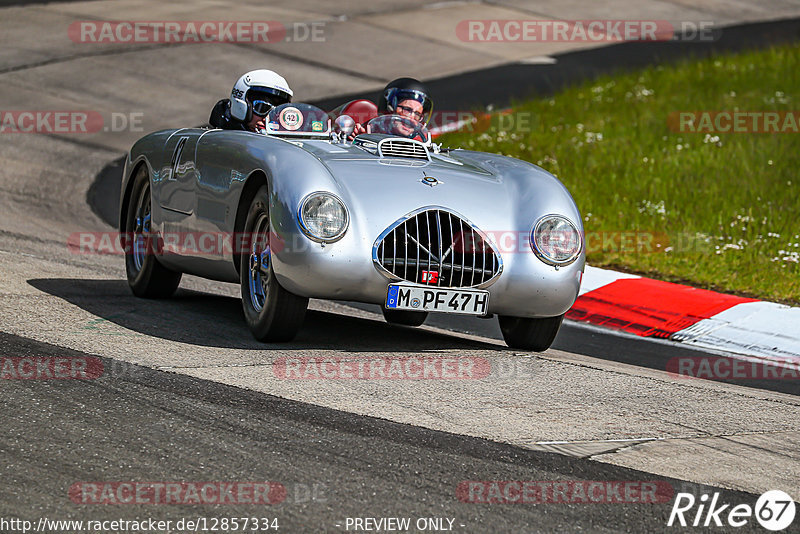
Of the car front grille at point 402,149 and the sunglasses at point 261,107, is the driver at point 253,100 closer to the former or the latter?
the sunglasses at point 261,107

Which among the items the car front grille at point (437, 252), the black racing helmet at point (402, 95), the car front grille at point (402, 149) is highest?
the black racing helmet at point (402, 95)

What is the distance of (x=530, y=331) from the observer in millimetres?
6672

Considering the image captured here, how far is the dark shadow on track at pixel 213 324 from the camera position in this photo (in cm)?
627

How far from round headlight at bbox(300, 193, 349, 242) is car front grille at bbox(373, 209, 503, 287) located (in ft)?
0.66

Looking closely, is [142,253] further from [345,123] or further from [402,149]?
[402,149]

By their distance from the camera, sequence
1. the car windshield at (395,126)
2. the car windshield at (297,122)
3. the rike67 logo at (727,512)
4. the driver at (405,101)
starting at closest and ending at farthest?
the rike67 logo at (727,512) → the car windshield at (297,122) → the car windshield at (395,126) → the driver at (405,101)

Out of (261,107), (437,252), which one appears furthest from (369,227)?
(261,107)

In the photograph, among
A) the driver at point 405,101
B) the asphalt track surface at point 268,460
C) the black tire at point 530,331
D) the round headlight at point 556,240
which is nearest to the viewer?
the asphalt track surface at point 268,460

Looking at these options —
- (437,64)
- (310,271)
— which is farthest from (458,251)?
(437,64)

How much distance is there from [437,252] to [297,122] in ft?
5.13

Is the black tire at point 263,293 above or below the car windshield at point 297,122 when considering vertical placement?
below

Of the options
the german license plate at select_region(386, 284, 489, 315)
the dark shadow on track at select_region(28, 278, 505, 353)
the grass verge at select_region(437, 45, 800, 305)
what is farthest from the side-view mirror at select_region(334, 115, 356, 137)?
the grass verge at select_region(437, 45, 800, 305)

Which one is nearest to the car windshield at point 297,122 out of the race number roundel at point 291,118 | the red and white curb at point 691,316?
the race number roundel at point 291,118

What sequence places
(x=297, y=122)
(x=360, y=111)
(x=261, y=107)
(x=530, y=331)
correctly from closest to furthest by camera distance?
(x=530, y=331)
(x=297, y=122)
(x=261, y=107)
(x=360, y=111)
